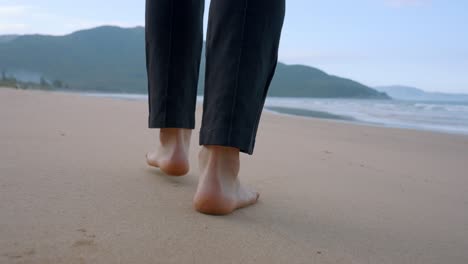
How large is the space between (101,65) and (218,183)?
52.6 metres

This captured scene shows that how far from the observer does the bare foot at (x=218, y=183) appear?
971 mm

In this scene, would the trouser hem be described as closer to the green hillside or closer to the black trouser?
the black trouser

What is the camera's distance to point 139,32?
66625 mm

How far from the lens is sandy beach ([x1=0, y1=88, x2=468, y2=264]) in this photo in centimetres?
75

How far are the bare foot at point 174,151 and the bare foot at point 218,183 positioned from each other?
0.63ft

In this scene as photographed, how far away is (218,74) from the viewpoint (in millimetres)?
938

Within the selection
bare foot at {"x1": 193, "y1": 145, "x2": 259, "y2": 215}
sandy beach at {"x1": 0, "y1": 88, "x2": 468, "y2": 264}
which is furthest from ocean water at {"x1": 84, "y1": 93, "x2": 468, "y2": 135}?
bare foot at {"x1": 193, "y1": 145, "x2": 259, "y2": 215}

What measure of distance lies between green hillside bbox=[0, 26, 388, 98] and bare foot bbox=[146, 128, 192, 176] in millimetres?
33466

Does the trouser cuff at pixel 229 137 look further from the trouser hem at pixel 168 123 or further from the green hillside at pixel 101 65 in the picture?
the green hillside at pixel 101 65

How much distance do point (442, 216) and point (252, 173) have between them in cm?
61

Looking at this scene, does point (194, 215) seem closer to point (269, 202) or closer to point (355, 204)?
point (269, 202)

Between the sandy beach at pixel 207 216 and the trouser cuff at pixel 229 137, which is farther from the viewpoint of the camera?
the trouser cuff at pixel 229 137

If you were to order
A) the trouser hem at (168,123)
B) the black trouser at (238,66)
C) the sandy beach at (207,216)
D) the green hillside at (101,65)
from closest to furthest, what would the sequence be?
the sandy beach at (207,216)
the black trouser at (238,66)
the trouser hem at (168,123)
the green hillside at (101,65)

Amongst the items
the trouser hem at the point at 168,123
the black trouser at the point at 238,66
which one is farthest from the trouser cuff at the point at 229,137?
the trouser hem at the point at 168,123
